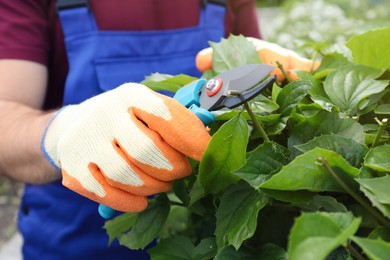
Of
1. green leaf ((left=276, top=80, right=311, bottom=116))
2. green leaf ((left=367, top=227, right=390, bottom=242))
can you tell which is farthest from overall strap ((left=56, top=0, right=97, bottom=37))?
green leaf ((left=367, top=227, right=390, bottom=242))

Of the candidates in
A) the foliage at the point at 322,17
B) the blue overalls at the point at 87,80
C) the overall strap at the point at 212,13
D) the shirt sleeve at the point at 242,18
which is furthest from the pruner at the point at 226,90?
the foliage at the point at 322,17

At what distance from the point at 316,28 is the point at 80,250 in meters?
2.86

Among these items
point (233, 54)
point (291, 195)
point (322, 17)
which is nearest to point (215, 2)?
point (233, 54)

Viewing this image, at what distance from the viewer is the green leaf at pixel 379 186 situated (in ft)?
1.47

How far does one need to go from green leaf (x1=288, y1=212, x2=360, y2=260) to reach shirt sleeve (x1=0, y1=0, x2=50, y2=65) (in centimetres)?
99

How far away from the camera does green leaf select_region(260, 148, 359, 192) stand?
1.60 feet

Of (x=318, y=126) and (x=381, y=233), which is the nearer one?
(x=381, y=233)

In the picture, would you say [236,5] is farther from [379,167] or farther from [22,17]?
[379,167]

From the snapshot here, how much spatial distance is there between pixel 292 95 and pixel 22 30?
83 centimetres

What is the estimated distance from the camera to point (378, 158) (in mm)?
505

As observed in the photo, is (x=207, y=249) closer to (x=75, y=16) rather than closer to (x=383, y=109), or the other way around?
(x=383, y=109)

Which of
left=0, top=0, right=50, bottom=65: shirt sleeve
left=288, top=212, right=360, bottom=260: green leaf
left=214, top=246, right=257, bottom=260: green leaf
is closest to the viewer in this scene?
left=288, top=212, right=360, bottom=260: green leaf

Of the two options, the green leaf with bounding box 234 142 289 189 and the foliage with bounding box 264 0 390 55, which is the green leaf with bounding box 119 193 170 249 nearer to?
the green leaf with bounding box 234 142 289 189

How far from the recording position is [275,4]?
7023mm
